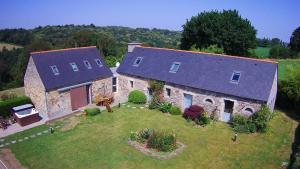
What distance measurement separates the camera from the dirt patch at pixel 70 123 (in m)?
19.8

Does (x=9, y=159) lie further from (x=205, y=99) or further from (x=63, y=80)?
(x=205, y=99)

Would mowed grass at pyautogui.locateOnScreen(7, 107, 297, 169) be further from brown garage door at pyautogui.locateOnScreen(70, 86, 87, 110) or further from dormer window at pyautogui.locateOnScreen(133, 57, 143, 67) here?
dormer window at pyautogui.locateOnScreen(133, 57, 143, 67)

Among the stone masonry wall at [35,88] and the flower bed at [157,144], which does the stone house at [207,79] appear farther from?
the stone masonry wall at [35,88]

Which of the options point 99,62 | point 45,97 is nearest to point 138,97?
point 99,62

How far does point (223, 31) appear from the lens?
35531 millimetres

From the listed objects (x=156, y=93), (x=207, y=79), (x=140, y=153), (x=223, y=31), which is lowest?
(x=140, y=153)

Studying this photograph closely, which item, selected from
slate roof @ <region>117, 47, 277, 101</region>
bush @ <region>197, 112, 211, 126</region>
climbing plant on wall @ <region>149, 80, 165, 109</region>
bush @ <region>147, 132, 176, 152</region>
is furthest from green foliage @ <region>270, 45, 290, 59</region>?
bush @ <region>147, 132, 176, 152</region>

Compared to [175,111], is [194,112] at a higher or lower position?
higher

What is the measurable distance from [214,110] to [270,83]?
16.7ft

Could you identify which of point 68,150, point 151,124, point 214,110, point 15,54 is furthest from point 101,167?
point 15,54

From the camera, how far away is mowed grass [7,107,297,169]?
49.6 ft

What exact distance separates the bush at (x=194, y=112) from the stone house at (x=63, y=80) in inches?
396

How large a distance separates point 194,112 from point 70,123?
10.9 m

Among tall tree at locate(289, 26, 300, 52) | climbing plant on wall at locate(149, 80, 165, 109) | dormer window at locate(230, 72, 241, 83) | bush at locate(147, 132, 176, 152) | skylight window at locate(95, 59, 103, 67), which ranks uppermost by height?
tall tree at locate(289, 26, 300, 52)
